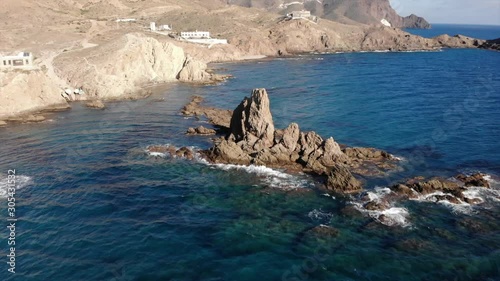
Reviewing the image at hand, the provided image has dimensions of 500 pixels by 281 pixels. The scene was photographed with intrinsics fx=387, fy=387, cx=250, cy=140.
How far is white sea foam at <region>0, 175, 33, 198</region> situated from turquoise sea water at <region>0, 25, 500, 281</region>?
28 cm

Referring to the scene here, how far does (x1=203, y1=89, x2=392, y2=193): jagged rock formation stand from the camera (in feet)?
191

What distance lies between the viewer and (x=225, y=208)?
46219 mm

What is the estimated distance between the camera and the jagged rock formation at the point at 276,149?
191ft

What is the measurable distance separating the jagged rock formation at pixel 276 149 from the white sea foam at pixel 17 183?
25.5 m

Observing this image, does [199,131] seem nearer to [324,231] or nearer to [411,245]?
[324,231]

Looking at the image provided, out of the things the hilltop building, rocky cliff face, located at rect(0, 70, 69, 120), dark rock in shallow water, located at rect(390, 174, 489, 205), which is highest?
the hilltop building

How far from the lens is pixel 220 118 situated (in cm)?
8356

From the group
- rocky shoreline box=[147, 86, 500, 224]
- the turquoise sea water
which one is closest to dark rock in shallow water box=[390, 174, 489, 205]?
rocky shoreline box=[147, 86, 500, 224]

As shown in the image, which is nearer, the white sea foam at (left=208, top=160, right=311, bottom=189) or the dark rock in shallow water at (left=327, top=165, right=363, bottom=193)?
the dark rock in shallow water at (left=327, top=165, right=363, bottom=193)

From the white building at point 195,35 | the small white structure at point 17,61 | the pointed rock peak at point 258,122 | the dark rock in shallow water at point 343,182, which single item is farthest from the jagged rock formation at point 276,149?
the white building at point 195,35

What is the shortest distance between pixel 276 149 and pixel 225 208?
57.6 ft

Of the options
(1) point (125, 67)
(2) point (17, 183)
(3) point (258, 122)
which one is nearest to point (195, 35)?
(1) point (125, 67)

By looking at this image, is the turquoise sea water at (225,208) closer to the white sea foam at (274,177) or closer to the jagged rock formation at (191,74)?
the white sea foam at (274,177)

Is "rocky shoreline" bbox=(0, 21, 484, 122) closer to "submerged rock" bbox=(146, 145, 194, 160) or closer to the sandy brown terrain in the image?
the sandy brown terrain
